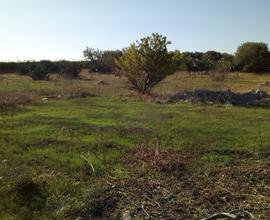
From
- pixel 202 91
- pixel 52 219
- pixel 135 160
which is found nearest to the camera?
pixel 52 219

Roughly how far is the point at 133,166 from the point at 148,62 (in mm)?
17438

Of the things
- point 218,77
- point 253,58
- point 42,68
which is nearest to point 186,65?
point 253,58

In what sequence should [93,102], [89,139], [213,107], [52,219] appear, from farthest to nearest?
[93,102]
[213,107]
[89,139]
[52,219]

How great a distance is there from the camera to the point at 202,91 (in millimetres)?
22109

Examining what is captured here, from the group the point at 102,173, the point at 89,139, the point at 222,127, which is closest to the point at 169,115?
the point at 222,127

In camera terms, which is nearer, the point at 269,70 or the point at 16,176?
the point at 16,176

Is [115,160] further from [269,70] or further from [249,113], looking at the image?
[269,70]

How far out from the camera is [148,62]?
26.6m

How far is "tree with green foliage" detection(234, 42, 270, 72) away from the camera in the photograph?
→ 47094 mm

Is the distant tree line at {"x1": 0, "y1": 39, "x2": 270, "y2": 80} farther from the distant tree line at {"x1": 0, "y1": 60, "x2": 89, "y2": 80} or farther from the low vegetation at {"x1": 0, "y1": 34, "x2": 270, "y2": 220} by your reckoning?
the low vegetation at {"x1": 0, "y1": 34, "x2": 270, "y2": 220}

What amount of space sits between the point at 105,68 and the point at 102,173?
4128 centimetres

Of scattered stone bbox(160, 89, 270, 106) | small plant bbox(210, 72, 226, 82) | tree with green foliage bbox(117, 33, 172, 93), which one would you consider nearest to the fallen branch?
scattered stone bbox(160, 89, 270, 106)

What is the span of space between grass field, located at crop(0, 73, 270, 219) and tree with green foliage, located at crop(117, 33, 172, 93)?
10839 mm

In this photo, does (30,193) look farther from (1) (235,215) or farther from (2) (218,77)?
(2) (218,77)
